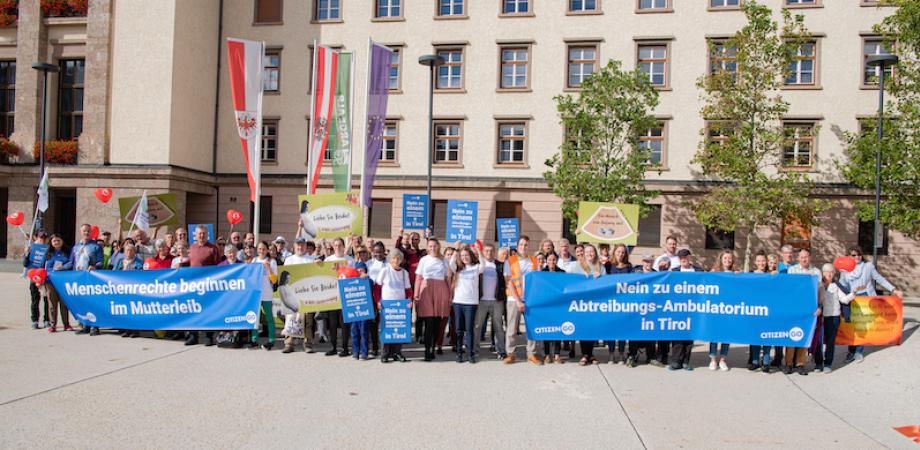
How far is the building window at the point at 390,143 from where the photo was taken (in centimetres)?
2662

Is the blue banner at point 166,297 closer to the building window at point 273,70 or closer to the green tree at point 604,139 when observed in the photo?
the green tree at point 604,139

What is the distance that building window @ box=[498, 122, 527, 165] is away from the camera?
84.3 ft

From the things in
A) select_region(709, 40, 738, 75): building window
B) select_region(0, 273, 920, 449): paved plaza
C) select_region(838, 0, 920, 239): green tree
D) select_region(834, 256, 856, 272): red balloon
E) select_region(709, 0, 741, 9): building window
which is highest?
select_region(709, 0, 741, 9): building window

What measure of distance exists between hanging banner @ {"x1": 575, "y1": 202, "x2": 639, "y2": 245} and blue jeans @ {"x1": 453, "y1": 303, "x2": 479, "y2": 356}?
17.4 ft

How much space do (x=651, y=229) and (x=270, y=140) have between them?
1722cm

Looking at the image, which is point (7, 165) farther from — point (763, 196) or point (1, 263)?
point (763, 196)

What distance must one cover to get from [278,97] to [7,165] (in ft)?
37.1

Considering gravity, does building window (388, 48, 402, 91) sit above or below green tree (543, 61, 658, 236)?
above

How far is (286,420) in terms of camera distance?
609 cm

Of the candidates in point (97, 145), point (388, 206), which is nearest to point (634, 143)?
point (388, 206)

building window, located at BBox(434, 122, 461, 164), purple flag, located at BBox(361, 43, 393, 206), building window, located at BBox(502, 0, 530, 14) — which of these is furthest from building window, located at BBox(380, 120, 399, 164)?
purple flag, located at BBox(361, 43, 393, 206)

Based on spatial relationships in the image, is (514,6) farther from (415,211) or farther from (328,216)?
(328,216)

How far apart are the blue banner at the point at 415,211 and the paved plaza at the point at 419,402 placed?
10145mm

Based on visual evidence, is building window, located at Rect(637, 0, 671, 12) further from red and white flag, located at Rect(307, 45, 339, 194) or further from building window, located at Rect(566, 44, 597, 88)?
red and white flag, located at Rect(307, 45, 339, 194)
